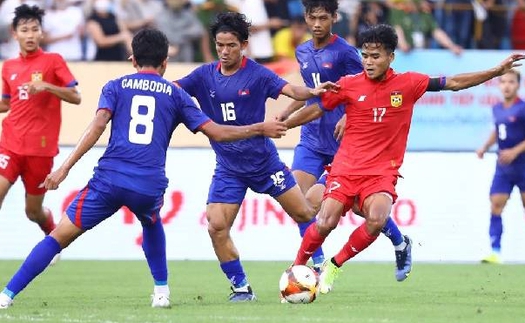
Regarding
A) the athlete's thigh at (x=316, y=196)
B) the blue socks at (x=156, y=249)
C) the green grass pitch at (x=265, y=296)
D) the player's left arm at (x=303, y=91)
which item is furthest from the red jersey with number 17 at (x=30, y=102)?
the blue socks at (x=156, y=249)

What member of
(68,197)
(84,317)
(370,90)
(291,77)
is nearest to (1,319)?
(84,317)

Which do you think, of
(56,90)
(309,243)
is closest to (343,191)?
(309,243)

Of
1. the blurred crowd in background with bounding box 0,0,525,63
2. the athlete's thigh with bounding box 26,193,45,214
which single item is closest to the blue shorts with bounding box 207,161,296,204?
the athlete's thigh with bounding box 26,193,45,214

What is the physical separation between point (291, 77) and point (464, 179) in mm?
3126

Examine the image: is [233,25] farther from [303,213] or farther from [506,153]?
[506,153]

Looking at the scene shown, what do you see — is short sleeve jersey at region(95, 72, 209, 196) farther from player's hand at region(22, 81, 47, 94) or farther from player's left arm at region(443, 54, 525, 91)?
player's hand at region(22, 81, 47, 94)

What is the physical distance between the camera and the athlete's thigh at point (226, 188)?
11.1 m

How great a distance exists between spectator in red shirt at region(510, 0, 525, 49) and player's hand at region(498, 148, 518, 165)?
14.1 feet

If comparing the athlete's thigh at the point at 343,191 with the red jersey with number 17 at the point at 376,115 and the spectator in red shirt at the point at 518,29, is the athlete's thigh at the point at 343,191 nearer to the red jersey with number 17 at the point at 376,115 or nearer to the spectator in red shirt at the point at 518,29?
the red jersey with number 17 at the point at 376,115

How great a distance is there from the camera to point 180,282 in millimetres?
13445

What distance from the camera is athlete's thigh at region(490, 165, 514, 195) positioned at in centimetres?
1686

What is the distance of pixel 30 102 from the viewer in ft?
45.9

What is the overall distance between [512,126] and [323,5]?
18.5 feet

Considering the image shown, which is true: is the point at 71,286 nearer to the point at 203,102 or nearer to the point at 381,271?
the point at 203,102
